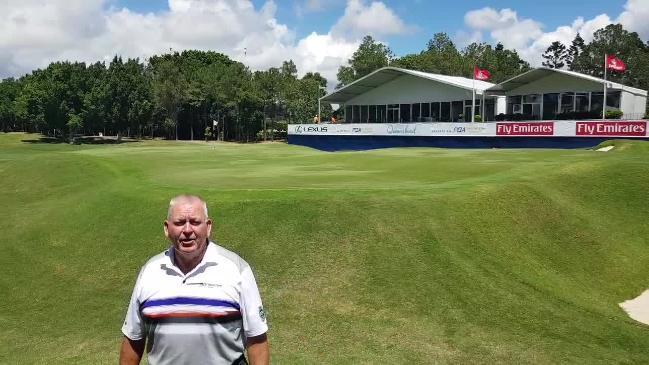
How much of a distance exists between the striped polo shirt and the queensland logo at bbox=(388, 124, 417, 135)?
44426 millimetres

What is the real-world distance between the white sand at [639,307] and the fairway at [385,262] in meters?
0.22

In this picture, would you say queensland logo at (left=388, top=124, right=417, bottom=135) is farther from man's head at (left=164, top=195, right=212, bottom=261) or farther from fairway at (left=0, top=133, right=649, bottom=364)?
man's head at (left=164, top=195, right=212, bottom=261)

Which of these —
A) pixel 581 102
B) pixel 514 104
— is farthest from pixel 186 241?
pixel 514 104

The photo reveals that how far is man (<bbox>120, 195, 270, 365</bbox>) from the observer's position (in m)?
3.89

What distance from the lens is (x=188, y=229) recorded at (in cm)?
400

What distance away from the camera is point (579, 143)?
36.3 meters

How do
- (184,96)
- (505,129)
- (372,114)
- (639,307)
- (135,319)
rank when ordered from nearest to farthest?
(135,319) < (639,307) < (505,129) < (372,114) < (184,96)

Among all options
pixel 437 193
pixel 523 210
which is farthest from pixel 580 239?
pixel 437 193

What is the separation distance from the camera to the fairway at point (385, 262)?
8977mm

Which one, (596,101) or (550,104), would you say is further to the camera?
(550,104)

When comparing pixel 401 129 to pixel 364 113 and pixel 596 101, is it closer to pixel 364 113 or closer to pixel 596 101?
pixel 596 101

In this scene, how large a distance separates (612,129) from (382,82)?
1276 inches

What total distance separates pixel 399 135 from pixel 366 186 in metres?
33.5

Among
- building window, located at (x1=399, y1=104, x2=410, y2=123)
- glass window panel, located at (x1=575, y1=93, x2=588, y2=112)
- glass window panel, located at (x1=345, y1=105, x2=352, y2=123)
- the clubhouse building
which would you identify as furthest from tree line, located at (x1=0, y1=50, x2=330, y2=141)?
glass window panel, located at (x1=575, y1=93, x2=588, y2=112)
